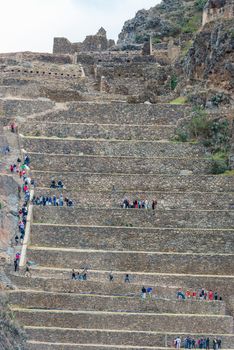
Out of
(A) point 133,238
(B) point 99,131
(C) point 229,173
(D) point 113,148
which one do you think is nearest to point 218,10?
(B) point 99,131

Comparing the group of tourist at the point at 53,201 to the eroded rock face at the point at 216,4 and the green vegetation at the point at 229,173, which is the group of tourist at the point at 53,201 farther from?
the eroded rock face at the point at 216,4

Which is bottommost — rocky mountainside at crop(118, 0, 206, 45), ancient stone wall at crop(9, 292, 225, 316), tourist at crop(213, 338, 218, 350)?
tourist at crop(213, 338, 218, 350)

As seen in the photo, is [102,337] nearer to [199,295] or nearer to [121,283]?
[121,283]

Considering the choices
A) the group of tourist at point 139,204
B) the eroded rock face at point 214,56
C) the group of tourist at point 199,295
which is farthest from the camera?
the eroded rock face at point 214,56

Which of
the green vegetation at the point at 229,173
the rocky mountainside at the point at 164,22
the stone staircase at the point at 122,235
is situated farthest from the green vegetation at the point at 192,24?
the green vegetation at the point at 229,173

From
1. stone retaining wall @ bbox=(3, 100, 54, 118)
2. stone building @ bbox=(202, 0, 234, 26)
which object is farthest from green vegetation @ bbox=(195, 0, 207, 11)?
stone retaining wall @ bbox=(3, 100, 54, 118)

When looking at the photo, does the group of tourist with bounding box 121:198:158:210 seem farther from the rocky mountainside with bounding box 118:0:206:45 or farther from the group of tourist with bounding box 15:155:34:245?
the rocky mountainside with bounding box 118:0:206:45
